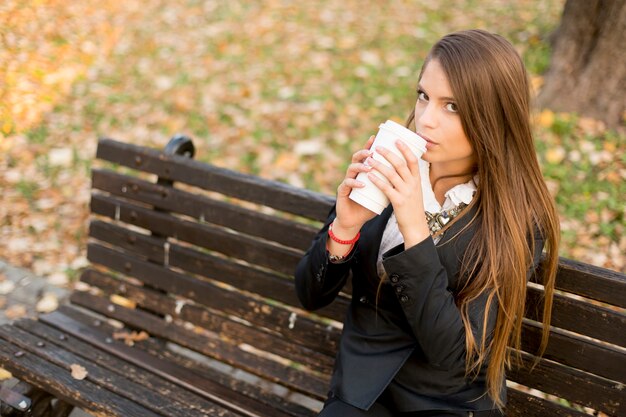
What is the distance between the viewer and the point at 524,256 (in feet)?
6.58

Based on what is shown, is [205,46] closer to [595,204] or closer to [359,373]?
[595,204]

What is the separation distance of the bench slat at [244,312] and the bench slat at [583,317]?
793 mm

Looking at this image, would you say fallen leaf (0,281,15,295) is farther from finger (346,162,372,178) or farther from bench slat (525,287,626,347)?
bench slat (525,287,626,347)

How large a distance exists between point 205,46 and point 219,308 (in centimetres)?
396

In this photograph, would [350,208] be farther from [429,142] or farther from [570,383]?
[570,383]

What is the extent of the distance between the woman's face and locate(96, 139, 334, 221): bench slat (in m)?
0.71

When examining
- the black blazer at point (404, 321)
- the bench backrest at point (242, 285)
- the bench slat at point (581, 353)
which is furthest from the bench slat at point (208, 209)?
the bench slat at point (581, 353)

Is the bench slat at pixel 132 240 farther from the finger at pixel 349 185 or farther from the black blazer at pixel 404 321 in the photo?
the finger at pixel 349 185

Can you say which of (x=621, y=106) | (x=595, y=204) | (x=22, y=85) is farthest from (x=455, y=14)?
(x=22, y=85)

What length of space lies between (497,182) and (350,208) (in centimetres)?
45

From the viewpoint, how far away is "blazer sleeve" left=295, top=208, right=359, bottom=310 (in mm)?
2182

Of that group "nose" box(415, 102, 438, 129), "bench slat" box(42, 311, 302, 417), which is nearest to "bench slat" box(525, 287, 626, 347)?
"nose" box(415, 102, 438, 129)

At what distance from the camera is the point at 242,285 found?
290cm

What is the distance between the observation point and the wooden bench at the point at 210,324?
7.54 feet
